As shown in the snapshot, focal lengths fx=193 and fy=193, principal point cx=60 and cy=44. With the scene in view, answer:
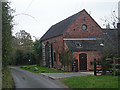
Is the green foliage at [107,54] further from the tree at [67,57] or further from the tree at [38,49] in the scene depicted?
the tree at [38,49]

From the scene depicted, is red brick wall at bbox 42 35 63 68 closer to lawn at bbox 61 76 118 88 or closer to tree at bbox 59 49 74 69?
tree at bbox 59 49 74 69

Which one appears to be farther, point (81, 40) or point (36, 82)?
point (81, 40)

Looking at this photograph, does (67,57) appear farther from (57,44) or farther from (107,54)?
(107,54)

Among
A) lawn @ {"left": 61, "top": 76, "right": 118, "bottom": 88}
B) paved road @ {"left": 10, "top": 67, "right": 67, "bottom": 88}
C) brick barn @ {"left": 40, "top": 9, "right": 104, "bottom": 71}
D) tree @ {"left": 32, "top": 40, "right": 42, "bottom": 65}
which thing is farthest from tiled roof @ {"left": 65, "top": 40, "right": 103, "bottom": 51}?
lawn @ {"left": 61, "top": 76, "right": 118, "bottom": 88}

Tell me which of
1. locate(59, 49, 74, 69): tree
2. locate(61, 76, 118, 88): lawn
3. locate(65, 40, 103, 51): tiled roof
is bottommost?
locate(61, 76, 118, 88): lawn

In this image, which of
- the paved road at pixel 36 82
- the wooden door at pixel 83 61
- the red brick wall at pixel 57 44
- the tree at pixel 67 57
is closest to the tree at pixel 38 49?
the red brick wall at pixel 57 44

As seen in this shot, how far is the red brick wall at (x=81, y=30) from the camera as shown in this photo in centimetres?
2819

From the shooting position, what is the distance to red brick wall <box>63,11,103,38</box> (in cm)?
2819

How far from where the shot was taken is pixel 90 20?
95.0ft

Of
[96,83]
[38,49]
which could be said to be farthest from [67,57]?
[38,49]

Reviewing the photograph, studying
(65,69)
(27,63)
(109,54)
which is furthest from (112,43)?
(27,63)

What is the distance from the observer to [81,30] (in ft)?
94.5

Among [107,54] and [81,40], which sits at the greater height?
[81,40]

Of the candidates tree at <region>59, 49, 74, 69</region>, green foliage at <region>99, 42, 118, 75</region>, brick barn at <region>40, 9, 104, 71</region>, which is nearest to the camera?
green foliage at <region>99, 42, 118, 75</region>
